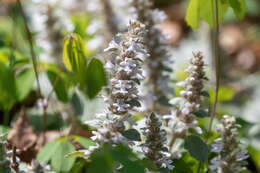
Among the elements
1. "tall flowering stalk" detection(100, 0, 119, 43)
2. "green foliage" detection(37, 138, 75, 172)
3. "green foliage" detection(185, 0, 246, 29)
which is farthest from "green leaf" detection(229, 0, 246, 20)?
"tall flowering stalk" detection(100, 0, 119, 43)

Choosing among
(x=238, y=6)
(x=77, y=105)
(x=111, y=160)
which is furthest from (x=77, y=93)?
(x=111, y=160)

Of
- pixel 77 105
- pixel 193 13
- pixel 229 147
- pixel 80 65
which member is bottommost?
pixel 229 147

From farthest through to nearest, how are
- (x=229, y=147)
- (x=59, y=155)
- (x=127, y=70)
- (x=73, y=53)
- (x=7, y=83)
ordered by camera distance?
(x=7, y=83), (x=73, y=53), (x=59, y=155), (x=229, y=147), (x=127, y=70)

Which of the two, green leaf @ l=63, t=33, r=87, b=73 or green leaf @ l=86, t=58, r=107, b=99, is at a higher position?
green leaf @ l=63, t=33, r=87, b=73

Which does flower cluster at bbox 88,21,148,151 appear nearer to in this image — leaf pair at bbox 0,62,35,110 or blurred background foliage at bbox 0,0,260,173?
blurred background foliage at bbox 0,0,260,173

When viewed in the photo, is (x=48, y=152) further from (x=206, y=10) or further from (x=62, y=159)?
(x=206, y=10)

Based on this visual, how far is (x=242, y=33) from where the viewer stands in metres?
5.55

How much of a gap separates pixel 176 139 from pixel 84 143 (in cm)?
40

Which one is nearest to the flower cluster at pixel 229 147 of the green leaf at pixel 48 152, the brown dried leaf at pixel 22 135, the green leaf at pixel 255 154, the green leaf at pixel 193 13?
the green leaf at pixel 193 13

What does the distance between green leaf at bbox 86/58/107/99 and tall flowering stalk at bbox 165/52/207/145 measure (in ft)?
0.95

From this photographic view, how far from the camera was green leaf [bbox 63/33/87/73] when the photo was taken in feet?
4.83

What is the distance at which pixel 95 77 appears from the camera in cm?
151

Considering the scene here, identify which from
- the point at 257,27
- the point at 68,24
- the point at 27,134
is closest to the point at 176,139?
the point at 27,134

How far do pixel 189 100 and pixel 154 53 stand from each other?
1.29 ft
